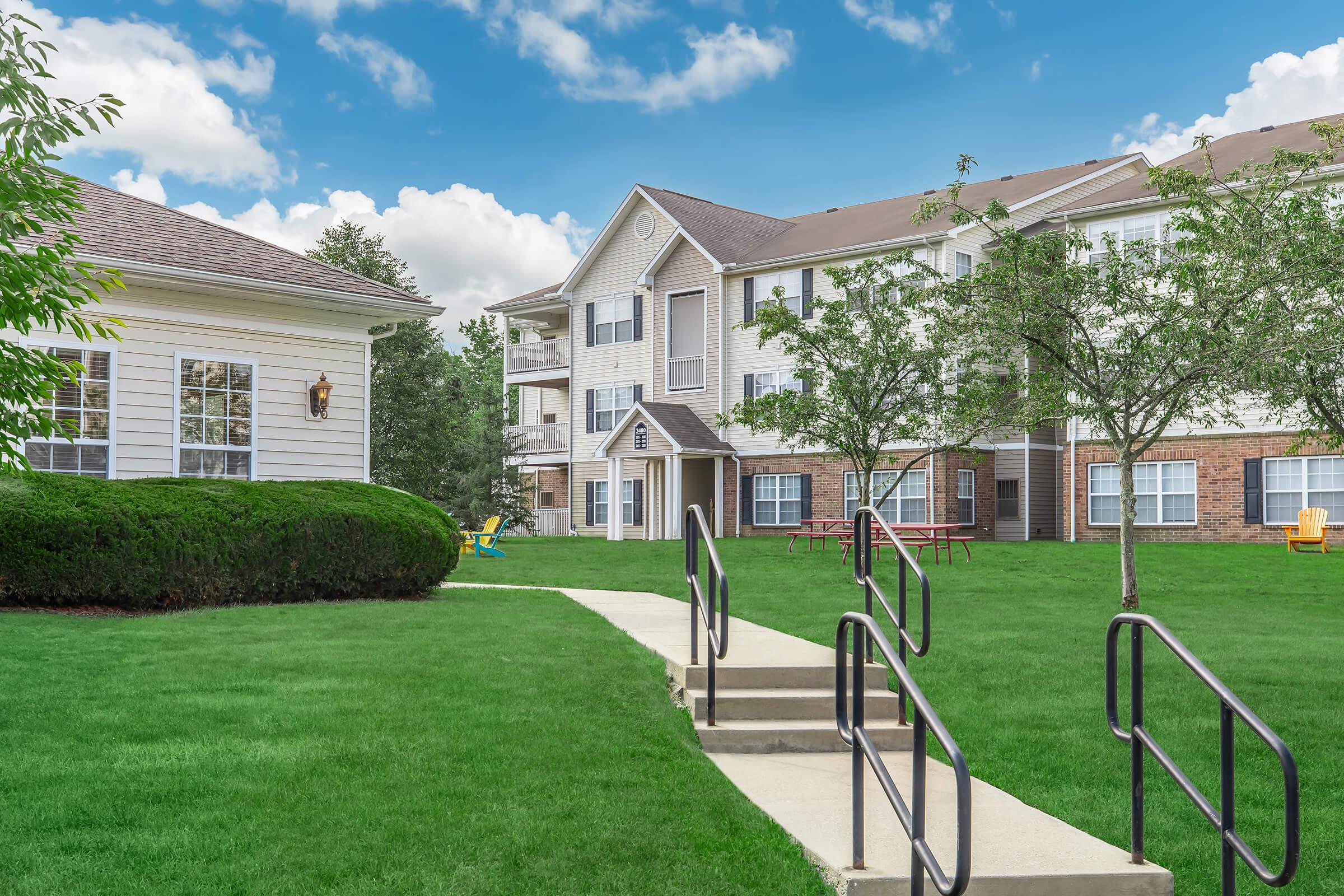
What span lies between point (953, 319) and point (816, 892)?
36.6ft

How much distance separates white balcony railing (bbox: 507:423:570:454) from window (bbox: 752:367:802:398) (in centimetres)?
741

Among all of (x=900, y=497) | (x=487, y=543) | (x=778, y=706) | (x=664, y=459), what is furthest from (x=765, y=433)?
(x=778, y=706)

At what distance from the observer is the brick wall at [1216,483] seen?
26562mm

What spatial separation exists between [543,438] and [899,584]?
1247 inches

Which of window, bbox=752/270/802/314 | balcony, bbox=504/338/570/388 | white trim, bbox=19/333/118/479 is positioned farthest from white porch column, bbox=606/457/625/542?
white trim, bbox=19/333/118/479

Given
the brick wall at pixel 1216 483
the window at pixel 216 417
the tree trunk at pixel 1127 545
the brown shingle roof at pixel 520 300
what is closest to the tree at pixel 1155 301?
the tree trunk at pixel 1127 545

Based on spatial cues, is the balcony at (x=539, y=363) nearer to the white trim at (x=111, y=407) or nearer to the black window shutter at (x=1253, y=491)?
the black window shutter at (x=1253, y=491)

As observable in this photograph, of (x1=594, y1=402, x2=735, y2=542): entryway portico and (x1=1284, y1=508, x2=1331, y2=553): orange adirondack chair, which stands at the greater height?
(x1=594, y1=402, x2=735, y2=542): entryway portico

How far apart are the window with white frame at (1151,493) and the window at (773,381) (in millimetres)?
8091

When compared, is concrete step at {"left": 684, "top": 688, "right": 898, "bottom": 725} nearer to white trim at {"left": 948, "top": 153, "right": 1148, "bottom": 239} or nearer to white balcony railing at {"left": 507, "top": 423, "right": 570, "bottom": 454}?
white trim at {"left": 948, "top": 153, "right": 1148, "bottom": 239}

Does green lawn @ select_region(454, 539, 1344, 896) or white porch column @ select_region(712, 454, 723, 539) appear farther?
white porch column @ select_region(712, 454, 723, 539)

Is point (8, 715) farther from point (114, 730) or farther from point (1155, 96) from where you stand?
point (1155, 96)

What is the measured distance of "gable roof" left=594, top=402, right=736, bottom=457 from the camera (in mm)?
31906

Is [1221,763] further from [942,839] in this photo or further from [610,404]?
[610,404]
